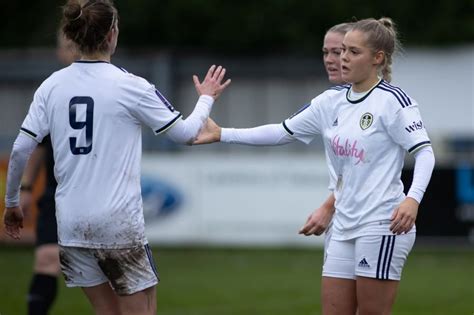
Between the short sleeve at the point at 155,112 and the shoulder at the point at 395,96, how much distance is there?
1.14m

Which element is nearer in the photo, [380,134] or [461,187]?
[380,134]

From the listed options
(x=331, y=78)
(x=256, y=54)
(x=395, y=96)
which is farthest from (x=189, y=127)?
(x=256, y=54)

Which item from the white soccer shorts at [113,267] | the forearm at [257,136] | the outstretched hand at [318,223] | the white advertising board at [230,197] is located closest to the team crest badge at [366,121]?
the forearm at [257,136]

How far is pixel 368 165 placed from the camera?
232 inches

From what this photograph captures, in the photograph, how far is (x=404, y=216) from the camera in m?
5.63

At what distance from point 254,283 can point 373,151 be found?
22.9 ft

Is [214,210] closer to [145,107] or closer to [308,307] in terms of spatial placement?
[308,307]

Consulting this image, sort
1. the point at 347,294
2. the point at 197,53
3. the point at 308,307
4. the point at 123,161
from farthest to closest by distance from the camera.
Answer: the point at 197,53, the point at 308,307, the point at 347,294, the point at 123,161

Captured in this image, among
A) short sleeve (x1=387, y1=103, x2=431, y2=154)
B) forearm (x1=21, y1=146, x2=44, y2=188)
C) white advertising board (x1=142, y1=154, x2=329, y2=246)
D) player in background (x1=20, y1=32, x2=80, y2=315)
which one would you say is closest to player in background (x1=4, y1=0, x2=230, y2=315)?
short sleeve (x1=387, y1=103, x2=431, y2=154)

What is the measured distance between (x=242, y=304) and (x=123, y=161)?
5.55m

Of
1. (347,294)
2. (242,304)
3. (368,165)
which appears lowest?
(242,304)

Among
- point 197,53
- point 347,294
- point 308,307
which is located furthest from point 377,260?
point 197,53

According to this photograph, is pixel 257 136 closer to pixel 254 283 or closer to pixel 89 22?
pixel 89 22

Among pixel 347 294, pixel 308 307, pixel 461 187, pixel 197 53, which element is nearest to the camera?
pixel 347 294
